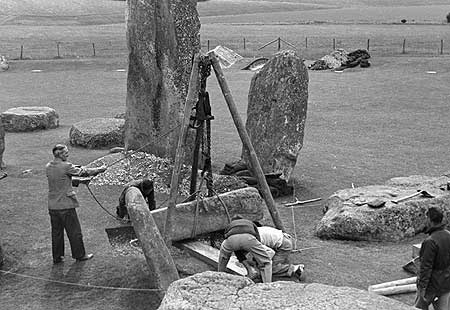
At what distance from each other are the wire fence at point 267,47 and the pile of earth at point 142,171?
A: 22471mm

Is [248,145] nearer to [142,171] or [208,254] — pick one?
[208,254]

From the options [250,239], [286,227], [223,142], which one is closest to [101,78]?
[223,142]

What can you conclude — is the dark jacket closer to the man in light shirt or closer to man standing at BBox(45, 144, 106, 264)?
the man in light shirt

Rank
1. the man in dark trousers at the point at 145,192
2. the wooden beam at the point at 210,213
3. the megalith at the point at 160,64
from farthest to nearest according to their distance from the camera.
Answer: the megalith at the point at 160,64 < the man in dark trousers at the point at 145,192 < the wooden beam at the point at 210,213

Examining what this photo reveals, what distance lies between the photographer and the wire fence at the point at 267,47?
37.4m

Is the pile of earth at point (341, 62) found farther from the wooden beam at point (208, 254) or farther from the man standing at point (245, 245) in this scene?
the man standing at point (245, 245)

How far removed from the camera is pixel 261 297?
580 cm

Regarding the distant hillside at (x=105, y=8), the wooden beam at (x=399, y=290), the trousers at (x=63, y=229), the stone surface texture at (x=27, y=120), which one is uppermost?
the trousers at (x=63, y=229)

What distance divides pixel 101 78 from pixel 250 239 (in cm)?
2331

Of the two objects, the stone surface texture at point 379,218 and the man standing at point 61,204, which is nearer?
the man standing at point 61,204

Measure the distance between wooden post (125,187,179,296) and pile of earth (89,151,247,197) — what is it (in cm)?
448

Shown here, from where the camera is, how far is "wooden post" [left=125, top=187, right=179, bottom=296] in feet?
29.7

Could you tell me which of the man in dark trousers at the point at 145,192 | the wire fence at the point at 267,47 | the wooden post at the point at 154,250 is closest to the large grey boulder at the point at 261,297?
the wooden post at the point at 154,250

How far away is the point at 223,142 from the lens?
18.7 meters
